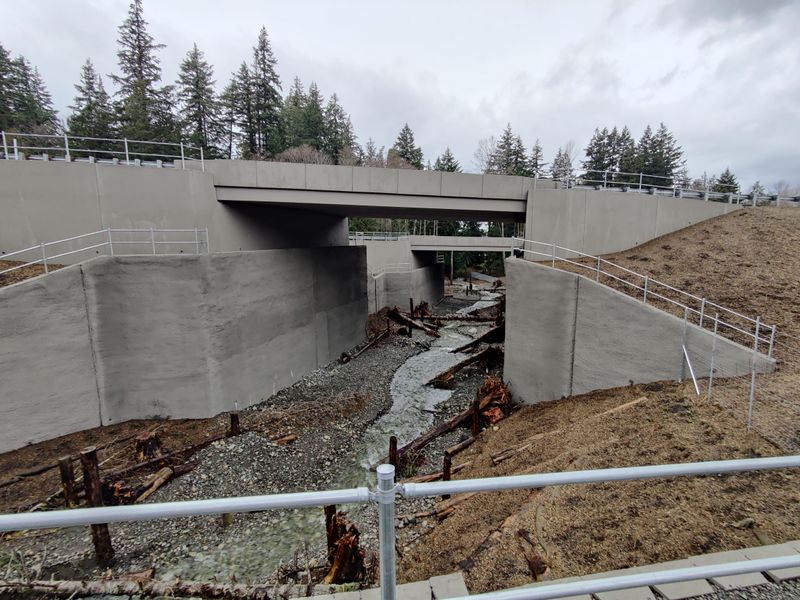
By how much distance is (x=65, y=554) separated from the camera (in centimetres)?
793

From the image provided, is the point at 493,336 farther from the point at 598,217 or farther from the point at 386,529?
the point at 386,529

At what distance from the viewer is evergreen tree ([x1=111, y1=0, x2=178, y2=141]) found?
130 ft

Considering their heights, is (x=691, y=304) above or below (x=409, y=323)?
above

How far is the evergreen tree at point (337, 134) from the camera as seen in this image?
5994cm

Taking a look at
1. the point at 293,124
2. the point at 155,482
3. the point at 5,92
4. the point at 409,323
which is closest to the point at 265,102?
the point at 293,124

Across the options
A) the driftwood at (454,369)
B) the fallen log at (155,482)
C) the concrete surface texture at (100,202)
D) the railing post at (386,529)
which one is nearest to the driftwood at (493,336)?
the driftwood at (454,369)

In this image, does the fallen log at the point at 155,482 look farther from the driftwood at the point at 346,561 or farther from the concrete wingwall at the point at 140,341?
the driftwood at the point at 346,561

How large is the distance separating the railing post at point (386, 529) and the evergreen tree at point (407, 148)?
7751 cm

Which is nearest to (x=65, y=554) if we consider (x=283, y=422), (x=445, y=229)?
(x=283, y=422)

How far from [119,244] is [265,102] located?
146ft

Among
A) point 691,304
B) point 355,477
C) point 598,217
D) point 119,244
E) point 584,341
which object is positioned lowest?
point 355,477

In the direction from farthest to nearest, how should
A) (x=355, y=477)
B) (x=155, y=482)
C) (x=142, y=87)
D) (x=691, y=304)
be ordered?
1. (x=142, y=87)
2. (x=355, y=477)
3. (x=691, y=304)
4. (x=155, y=482)

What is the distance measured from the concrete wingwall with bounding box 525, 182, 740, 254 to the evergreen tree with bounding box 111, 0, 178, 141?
136 ft

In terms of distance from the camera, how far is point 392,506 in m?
1.91
